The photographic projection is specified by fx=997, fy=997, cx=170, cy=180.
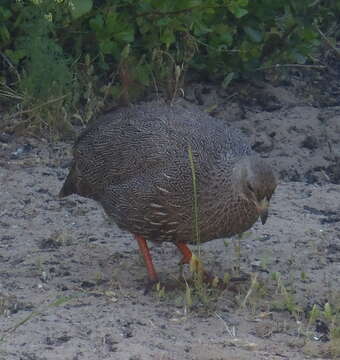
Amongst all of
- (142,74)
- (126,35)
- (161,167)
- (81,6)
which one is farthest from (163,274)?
(142,74)

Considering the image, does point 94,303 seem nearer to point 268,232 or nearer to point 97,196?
point 97,196

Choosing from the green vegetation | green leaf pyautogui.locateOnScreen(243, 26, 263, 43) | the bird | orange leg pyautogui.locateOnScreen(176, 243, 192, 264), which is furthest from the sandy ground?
green leaf pyautogui.locateOnScreen(243, 26, 263, 43)

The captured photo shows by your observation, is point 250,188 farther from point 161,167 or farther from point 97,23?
point 97,23

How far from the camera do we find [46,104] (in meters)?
7.37

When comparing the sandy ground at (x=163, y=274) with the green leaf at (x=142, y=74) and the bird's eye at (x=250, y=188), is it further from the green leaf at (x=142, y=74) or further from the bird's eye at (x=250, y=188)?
the green leaf at (x=142, y=74)

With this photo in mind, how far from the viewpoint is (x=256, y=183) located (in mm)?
4945

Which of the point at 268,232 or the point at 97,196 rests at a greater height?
the point at 97,196

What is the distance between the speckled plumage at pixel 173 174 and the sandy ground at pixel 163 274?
35 cm

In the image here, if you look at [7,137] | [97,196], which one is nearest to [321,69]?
[7,137]

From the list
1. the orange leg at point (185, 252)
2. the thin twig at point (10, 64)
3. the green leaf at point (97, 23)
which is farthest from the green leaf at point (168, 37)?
the orange leg at point (185, 252)

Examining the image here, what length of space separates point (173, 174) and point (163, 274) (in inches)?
31.2

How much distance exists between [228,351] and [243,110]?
393 centimetres

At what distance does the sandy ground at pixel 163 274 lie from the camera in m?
4.56

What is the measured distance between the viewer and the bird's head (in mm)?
4953
